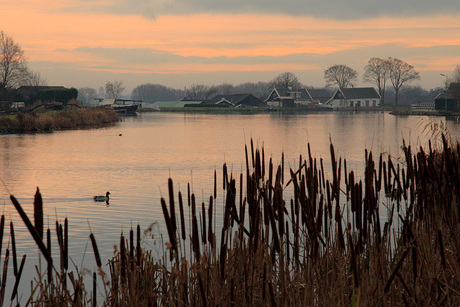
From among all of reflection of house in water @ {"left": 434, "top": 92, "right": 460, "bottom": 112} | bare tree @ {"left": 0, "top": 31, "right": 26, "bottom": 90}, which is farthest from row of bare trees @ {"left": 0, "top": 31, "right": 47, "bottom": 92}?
reflection of house in water @ {"left": 434, "top": 92, "right": 460, "bottom": 112}

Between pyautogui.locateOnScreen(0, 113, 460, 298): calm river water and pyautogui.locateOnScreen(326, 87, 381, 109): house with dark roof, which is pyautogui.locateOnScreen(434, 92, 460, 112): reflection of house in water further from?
pyautogui.locateOnScreen(326, 87, 381, 109): house with dark roof

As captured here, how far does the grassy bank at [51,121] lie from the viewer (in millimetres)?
45781

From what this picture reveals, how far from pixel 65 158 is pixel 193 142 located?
13886 millimetres

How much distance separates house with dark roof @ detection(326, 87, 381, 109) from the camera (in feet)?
477

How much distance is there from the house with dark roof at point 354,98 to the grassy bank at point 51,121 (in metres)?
90.4

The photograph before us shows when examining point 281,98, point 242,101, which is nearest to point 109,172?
point 281,98

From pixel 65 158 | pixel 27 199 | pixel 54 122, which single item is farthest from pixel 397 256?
pixel 54 122

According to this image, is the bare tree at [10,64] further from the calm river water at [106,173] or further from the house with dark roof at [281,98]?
the house with dark roof at [281,98]

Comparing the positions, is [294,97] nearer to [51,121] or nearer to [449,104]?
[449,104]

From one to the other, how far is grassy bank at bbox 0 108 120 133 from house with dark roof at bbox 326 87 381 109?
90438 millimetres

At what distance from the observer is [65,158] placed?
93.3 ft

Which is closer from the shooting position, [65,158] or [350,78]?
[65,158]

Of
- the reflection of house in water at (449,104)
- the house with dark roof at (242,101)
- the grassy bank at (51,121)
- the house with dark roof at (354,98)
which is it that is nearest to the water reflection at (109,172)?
the grassy bank at (51,121)

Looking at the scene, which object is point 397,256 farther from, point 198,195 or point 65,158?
point 65,158
